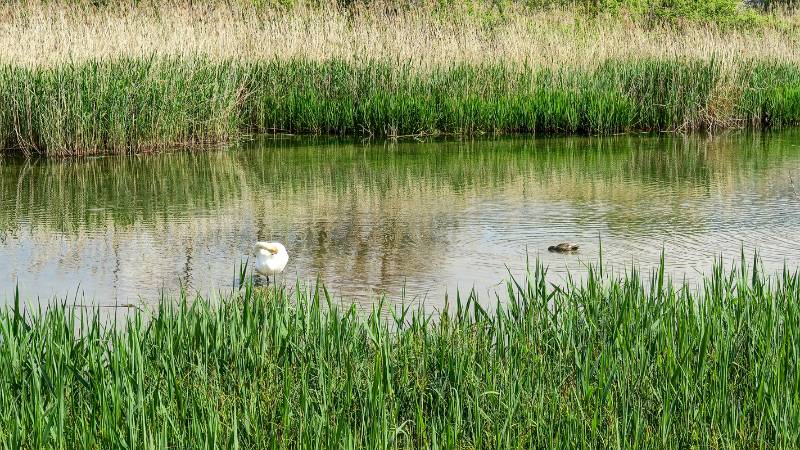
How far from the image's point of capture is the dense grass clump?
396 cm

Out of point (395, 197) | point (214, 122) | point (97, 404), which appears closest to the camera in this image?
point (97, 404)

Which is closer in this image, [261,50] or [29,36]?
[29,36]

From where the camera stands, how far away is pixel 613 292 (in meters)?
5.06

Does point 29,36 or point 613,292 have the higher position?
point 29,36

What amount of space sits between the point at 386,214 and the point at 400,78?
7571mm

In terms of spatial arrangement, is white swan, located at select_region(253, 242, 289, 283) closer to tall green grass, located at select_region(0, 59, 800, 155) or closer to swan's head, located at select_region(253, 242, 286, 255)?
swan's head, located at select_region(253, 242, 286, 255)

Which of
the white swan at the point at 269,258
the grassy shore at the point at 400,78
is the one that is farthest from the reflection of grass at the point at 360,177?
the white swan at the point at 269,258

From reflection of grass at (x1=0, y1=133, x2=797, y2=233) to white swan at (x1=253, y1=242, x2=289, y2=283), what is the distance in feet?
8.84

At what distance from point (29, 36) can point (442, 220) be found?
24.2 feet

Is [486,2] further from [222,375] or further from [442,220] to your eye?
[222,375]

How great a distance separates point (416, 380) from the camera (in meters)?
4.46

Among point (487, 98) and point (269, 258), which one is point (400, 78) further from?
point (269, 258)

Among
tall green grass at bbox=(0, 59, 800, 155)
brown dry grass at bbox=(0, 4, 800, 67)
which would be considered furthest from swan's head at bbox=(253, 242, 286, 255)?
brown dry grass at bbox=(0, 4, 800, 67)

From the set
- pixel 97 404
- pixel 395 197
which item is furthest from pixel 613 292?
pixel 395 197
